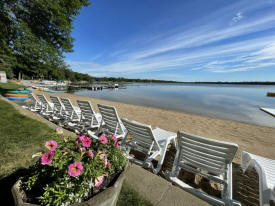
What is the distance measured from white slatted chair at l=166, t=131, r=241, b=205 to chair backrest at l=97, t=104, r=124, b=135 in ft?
5.28

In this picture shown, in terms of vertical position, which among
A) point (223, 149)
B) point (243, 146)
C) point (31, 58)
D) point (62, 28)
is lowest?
point (243, 146)

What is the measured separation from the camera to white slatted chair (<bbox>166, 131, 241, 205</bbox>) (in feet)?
4.85

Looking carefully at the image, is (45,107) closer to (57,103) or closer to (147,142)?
(57,103)

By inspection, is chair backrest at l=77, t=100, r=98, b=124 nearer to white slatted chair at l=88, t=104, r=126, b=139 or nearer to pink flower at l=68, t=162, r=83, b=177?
white slatted chair at l=88, t=104, r=126, b=139

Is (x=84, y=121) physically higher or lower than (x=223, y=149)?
lower

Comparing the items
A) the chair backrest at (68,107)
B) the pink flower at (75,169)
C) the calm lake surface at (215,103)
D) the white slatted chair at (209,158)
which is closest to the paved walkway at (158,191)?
the white slatted chair at (209,158)

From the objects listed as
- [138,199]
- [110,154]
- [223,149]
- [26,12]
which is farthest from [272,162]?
[26,12]

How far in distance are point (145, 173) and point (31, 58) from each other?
900cm

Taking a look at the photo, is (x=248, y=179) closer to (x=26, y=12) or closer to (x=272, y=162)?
(x=272, y=162)

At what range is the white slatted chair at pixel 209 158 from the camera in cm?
148

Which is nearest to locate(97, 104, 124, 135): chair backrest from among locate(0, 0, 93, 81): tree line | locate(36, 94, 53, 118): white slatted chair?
locate(36, 94, 53, 118): white slatted chair

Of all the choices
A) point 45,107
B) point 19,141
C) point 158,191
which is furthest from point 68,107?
point 158,191

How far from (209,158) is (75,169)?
5.52ft

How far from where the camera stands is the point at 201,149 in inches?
65.0
